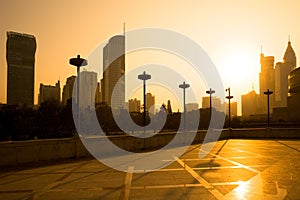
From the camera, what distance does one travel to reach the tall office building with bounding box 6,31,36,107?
171 meters

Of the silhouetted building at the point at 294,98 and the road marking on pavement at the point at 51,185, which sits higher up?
the silhouetted building at the point at 294,98

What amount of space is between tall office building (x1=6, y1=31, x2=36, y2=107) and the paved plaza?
535 ft

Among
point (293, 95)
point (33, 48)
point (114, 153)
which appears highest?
point (33, 48)

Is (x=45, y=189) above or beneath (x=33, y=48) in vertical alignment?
beneath

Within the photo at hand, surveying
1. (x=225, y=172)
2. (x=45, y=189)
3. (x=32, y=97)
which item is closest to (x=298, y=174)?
(x=225, y=172)

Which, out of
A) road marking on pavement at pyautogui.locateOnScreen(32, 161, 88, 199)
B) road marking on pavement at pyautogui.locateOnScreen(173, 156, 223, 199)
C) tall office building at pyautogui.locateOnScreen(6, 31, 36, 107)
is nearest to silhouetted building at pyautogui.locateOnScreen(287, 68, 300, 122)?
road marking on pavement at pyautogui.locateOnScreen(173, 156, 223, 199)

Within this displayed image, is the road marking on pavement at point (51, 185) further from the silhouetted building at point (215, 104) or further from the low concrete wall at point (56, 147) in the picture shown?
the silhouetted building at point (215, 104)

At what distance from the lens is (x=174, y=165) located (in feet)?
50.1

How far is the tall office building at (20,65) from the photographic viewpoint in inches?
6747

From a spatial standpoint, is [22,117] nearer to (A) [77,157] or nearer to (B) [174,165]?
(A) [77,157]

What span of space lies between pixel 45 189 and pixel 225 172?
6723mm

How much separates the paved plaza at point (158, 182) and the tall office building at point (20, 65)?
16315 cm

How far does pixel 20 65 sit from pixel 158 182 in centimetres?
19088

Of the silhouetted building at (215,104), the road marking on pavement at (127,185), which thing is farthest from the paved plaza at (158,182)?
the silhouetted building at (215,104)
